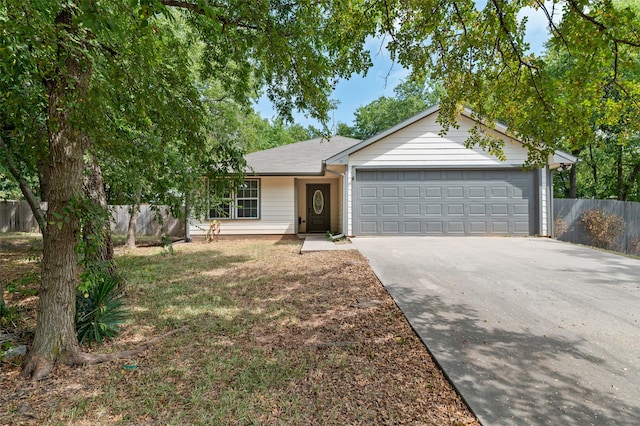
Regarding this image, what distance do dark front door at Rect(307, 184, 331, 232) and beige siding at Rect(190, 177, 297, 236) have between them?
1.03 metres

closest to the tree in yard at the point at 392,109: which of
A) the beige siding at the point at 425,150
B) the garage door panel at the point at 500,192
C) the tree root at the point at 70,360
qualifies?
the beige siding at the point at 425,150

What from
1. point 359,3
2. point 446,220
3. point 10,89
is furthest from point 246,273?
point 446,220

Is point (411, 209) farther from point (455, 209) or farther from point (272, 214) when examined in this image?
point (272, 214)

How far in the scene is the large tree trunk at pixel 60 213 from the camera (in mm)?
2721

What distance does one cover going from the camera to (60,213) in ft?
8.77

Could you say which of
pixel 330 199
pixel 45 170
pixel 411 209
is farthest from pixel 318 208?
pixel 45 170

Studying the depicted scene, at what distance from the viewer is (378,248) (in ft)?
28.0

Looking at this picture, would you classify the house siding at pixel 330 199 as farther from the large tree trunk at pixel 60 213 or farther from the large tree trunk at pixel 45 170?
the large tree trunk at pixel 60 213

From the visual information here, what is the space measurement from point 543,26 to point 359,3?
2.23 metres

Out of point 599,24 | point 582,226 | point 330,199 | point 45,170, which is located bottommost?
point 582,226

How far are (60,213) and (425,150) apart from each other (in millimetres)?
9978

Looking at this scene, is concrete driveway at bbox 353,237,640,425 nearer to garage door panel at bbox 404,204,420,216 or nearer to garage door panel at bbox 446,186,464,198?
garage door panel at bbox 404,204,420,216

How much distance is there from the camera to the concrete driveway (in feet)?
7.25

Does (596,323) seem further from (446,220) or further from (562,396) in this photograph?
(446,220)
